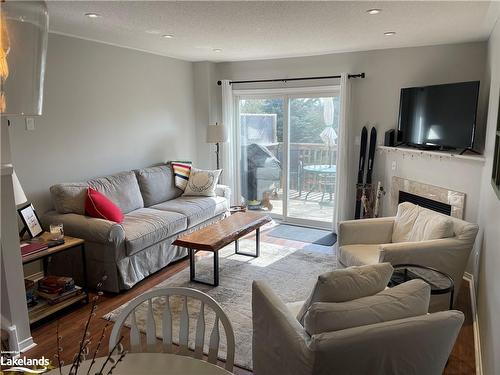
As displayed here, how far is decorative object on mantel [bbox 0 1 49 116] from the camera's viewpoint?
0.73m

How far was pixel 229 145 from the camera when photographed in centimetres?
584

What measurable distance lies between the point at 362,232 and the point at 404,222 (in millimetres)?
371

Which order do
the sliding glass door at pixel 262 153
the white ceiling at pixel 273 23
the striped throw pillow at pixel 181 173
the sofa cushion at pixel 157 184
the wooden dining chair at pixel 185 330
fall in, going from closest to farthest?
the wooden dining chair at pixel 185 330
the white ceiling at pixel 273 23
the sofa cushion at pixel 157 184
the striped throw pillow at pixel 181 173
the sliding glass door at pixel 262 153

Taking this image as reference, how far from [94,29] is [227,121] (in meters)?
2.55

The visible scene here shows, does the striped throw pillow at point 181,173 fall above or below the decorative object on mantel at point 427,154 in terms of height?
below

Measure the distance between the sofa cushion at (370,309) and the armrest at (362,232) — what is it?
1.57 m

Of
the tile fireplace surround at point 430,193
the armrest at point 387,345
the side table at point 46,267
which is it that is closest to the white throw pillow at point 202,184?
the side table at point 46,267

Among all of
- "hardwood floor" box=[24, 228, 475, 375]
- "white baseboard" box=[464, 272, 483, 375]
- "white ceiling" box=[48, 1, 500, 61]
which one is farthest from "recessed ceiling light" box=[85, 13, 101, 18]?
"white baseboard" box=[464, 272, 483, 375]

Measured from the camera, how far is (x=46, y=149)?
3775mm

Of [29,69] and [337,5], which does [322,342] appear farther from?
[337,5]

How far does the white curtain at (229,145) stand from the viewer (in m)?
5.74

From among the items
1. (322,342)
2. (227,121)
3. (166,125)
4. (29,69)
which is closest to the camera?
(29,69)

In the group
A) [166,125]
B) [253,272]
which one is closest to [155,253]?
[253,272]

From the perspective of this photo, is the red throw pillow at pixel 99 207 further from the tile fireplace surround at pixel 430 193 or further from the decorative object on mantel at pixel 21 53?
the tile fireplace surround at pixel 430 193
